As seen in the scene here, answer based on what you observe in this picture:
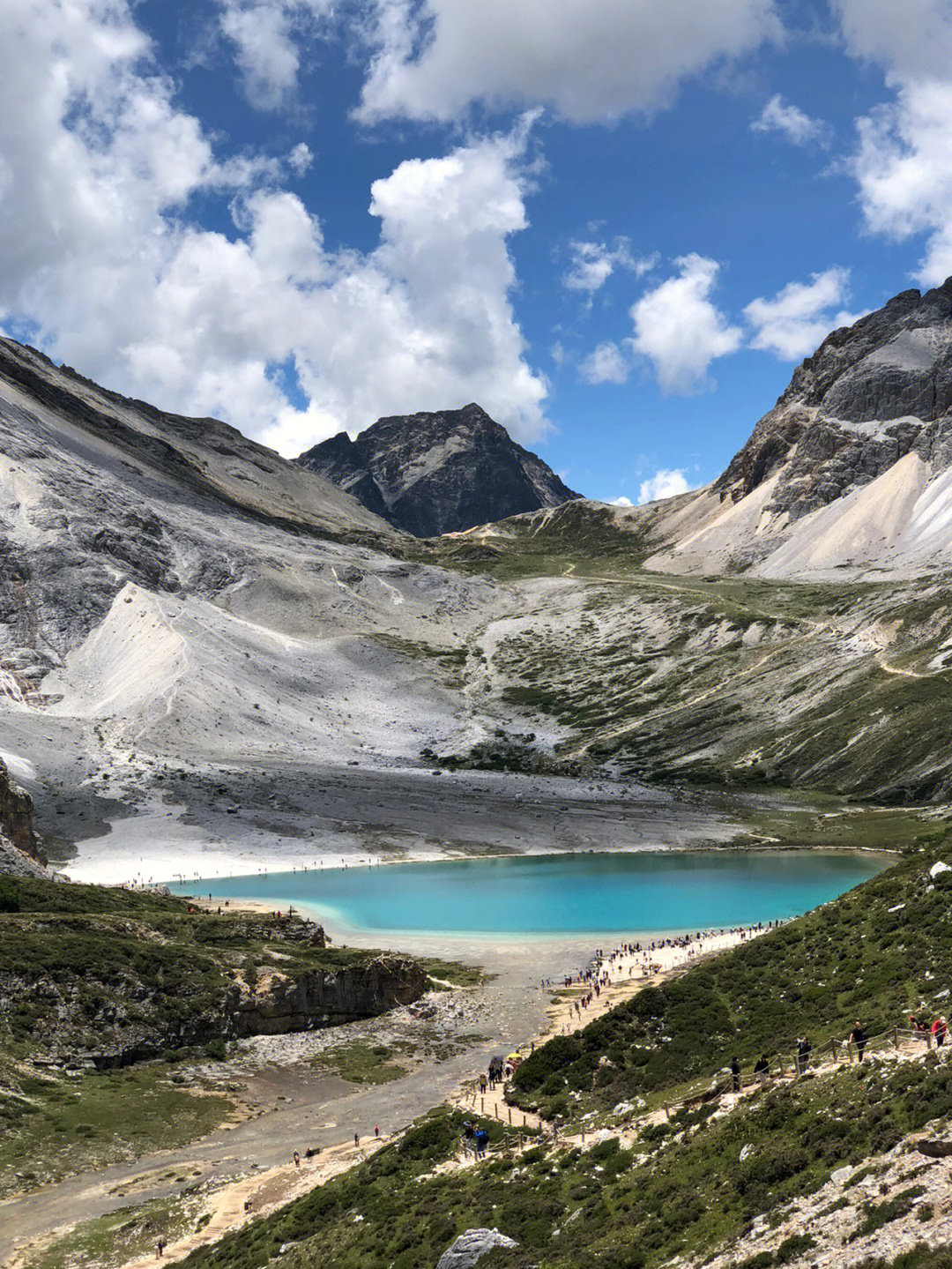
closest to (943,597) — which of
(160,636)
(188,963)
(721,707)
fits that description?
(721,707)

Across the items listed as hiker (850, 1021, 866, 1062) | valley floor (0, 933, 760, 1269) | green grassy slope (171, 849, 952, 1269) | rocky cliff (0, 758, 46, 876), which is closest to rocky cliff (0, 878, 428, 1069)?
valley floor (0, 933, 760, 1269)

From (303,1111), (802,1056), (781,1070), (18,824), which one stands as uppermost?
(18,824)

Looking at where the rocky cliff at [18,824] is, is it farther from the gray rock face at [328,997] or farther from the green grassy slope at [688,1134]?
the green grassy slope at [688,1134]

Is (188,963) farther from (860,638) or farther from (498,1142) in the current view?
→ (860,638)

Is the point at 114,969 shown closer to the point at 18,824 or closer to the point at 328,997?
the point at 328,997

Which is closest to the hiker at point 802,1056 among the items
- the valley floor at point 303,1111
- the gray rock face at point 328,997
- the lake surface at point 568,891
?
the valley floor at point 303,1111

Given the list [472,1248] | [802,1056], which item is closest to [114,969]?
[472,1248]
